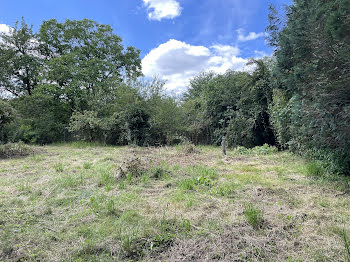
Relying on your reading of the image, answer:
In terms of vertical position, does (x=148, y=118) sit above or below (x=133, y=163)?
above

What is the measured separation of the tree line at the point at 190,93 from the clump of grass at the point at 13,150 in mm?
1335

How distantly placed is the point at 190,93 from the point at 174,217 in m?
18.0

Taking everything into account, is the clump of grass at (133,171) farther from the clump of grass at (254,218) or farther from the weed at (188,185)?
the clump of grass at (254,218)

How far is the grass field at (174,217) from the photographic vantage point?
203cm

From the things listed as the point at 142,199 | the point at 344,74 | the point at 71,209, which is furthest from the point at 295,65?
the point at 71,209

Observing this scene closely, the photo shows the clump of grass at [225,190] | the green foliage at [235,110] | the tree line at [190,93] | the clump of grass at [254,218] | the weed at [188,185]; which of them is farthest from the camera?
the green foliage at [235,110]

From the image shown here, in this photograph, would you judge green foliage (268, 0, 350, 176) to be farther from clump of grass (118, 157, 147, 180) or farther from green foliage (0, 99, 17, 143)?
green foliage (0, 99, 17, 143)

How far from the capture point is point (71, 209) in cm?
306

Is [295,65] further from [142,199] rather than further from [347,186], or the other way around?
[142,199]

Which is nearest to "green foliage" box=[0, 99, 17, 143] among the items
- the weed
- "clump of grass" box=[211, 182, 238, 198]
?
the weed

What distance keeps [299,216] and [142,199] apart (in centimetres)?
227

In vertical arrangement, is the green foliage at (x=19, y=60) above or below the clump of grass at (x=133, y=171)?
above

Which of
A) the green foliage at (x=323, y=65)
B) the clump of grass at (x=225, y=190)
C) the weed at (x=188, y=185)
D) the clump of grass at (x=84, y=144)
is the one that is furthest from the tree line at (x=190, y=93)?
the weed at (x=188, y=185)

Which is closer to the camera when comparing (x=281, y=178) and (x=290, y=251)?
(x=290, y=251)
